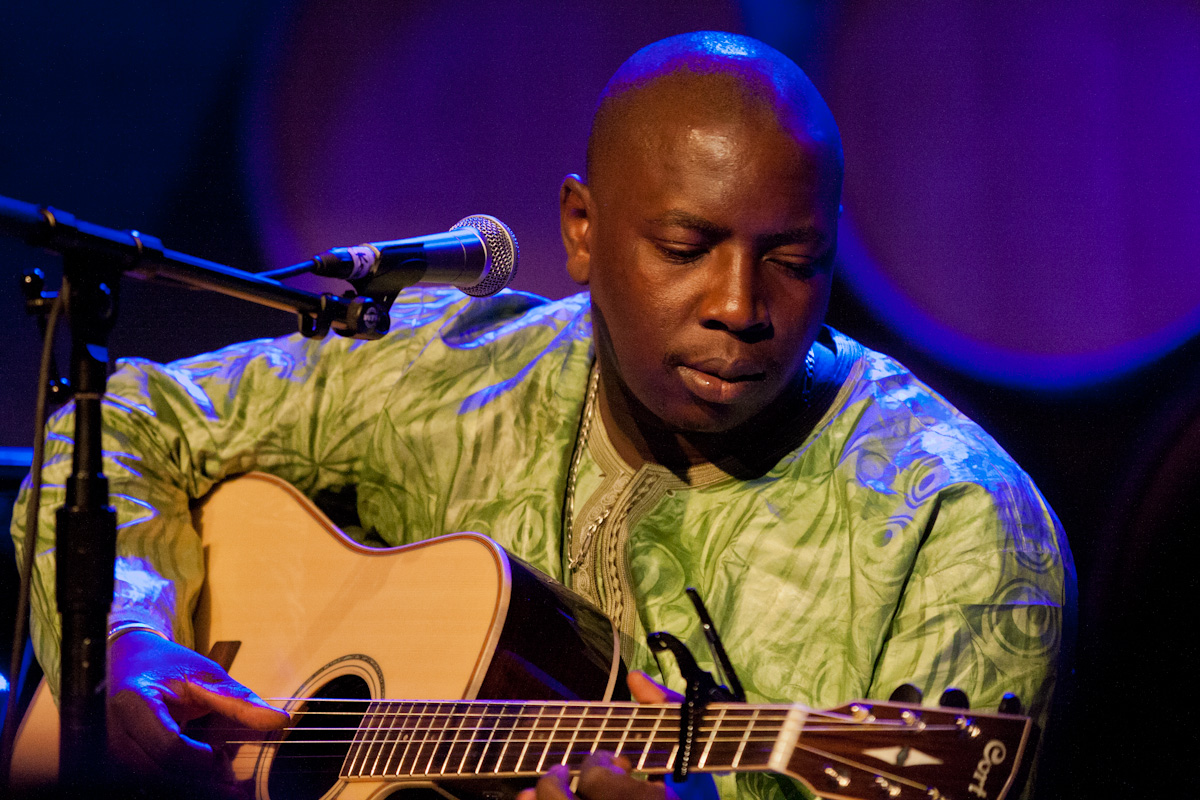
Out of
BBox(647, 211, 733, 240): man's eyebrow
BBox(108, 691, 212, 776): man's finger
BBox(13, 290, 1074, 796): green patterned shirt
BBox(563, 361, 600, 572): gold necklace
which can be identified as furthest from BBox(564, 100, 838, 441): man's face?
BBox(108, 691, 212, 776): man's finger

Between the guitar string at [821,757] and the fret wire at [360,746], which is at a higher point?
the guitar string at [821,757]

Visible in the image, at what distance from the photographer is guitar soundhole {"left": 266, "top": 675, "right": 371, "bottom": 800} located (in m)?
1.76

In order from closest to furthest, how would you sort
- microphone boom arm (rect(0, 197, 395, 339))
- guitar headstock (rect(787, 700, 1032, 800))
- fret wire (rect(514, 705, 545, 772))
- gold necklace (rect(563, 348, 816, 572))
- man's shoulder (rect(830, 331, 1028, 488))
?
1. microphone boom arm (rect(0, 197, 395, 339))
2. guitar headstock (rect(787, 700, 1032, 800))
3. fret wire (rect(514, 705, 545, 772))
4. man's shoulder (rect(830, 331, 1028, 488))
5. gold necklace (rect(563, 348, 816, 572))

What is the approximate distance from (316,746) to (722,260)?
1.07 metres

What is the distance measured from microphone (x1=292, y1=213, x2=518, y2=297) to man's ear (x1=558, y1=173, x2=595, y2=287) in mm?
201

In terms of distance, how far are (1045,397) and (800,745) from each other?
138cm

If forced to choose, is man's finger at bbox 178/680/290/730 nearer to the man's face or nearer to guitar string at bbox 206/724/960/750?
guitar string at bbox 206/724/960/750

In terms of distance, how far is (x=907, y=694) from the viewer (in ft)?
4.97

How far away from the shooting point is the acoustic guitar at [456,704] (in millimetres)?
1315

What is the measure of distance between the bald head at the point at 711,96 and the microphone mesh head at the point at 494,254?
23 centimetres

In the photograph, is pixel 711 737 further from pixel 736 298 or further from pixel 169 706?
pixel 169 706

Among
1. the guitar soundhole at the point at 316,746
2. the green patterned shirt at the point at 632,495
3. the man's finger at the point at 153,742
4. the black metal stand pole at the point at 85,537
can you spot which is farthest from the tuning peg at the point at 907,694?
the man's finger at the point at 153,742

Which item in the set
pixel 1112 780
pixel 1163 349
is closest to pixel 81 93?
pixel 1163 349

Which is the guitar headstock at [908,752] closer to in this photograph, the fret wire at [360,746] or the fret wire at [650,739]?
the fret wire at [650,739]
